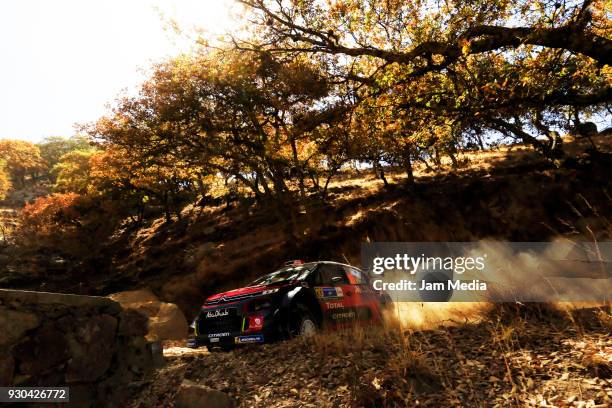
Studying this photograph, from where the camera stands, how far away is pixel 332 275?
27.8 feet

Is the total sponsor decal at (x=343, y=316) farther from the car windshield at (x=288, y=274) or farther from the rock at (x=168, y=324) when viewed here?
the rock at (x=168, y=324)

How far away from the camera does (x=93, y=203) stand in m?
27.6

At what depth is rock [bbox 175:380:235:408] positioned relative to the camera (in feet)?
15.2

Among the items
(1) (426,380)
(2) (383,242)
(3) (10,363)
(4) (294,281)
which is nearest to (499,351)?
(1) (426,380)

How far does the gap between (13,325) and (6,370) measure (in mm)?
451

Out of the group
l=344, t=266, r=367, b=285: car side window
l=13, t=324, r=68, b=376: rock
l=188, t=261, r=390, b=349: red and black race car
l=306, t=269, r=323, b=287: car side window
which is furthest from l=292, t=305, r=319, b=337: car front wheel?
l=13, t=324, r=68, b=376: rock

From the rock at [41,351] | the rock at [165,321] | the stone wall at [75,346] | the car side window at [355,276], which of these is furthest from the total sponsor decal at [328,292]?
the rock at [165,321]

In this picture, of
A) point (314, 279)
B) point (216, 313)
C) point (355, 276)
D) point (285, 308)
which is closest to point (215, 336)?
point (216, 313)

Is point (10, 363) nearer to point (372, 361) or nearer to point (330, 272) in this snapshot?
point (372, 361)

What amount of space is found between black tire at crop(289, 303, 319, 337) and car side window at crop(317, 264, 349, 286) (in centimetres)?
88

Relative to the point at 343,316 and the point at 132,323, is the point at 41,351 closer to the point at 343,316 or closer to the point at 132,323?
the point at 132,323

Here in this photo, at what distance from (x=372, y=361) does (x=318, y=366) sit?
2.27 ft

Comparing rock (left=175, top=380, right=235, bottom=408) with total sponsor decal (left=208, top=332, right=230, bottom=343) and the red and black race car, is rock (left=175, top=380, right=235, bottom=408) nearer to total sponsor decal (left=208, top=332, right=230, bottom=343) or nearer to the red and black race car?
A: the red and black race car

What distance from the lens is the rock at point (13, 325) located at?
170 inches
